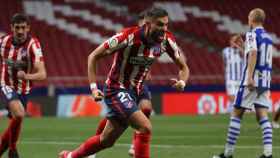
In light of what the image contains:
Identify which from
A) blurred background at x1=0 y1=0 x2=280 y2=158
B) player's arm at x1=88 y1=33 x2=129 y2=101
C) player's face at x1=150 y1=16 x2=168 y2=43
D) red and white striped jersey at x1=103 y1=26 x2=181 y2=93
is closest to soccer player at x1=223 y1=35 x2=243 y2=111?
blurred background at x1=0 y1=0 x2=280 y2=158

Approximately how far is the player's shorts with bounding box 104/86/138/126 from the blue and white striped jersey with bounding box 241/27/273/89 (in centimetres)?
227

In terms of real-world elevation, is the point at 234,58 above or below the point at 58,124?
above

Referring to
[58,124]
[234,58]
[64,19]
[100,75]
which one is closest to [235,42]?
[58,124]

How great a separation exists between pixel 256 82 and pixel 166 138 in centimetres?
443

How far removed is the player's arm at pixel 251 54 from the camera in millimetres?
10586

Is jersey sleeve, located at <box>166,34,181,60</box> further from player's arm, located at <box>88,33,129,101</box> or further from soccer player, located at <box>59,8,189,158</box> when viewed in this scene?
player's arm, located at <box>88,33,129,101</box>

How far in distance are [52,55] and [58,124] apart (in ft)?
33.6

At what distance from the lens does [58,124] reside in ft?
65.4

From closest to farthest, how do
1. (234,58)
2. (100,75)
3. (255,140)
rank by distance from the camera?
(255,140)
(234,58)
(100,75)

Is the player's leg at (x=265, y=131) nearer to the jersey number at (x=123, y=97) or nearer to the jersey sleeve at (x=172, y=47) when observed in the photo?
the jersey sleeve at (x=172, y=47)

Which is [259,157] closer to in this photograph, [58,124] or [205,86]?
[58,124]

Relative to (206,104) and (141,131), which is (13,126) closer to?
(141,131)

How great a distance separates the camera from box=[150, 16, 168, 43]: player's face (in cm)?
858

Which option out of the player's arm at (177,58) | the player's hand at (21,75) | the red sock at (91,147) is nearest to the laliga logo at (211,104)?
the player's hand at (21,75)
